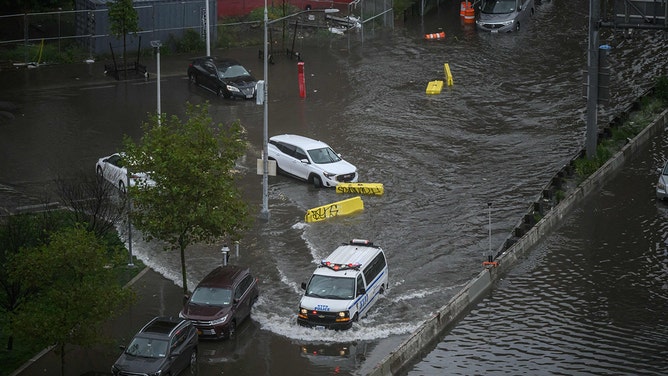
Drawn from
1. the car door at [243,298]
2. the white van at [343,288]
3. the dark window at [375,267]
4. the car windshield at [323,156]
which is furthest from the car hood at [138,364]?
the car windshield at [323,156]

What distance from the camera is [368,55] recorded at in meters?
57.6

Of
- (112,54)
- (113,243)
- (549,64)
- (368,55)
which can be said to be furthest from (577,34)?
(113,243)

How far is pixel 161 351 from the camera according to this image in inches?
995

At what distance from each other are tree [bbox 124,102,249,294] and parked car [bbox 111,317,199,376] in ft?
12.7

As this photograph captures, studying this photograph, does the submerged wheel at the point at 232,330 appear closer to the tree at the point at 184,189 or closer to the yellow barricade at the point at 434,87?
the tree at the point at 184,189

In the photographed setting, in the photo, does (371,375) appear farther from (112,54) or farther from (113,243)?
(112,54)

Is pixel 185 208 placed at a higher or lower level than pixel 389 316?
higher

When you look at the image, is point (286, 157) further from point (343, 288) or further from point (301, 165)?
point (343, 288)

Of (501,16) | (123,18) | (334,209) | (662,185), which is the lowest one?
(334,209)

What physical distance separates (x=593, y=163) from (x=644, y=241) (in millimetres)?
6460

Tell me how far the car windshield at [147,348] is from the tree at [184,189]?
4.43 m

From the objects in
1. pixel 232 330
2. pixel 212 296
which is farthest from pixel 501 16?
pixel 232 330

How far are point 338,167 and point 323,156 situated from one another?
84 centimetres

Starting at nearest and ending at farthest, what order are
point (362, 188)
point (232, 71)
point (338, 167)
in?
point (362, 188) → point (338, 167) → point (232, 71)
